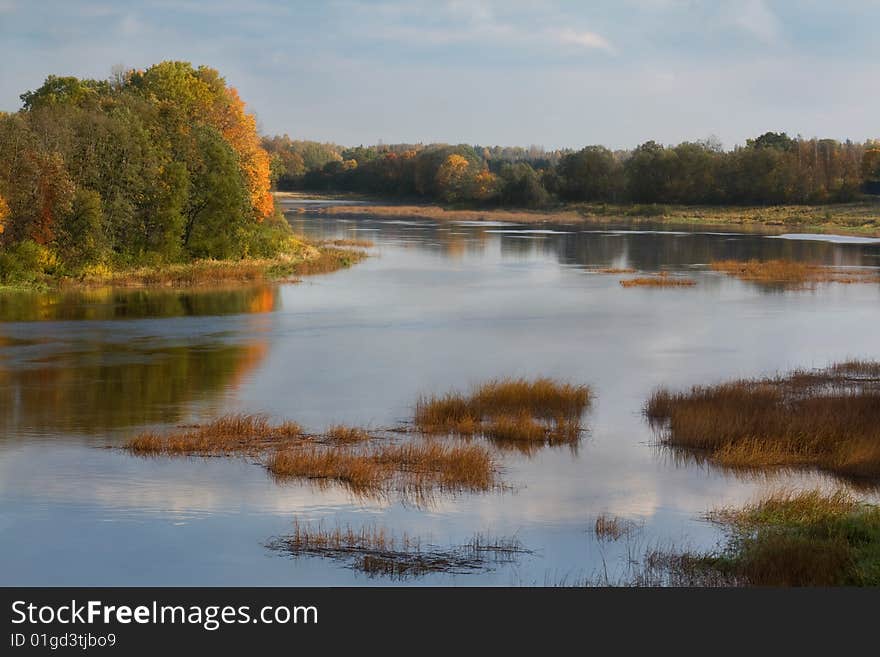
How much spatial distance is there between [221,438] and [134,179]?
2815 centimetres

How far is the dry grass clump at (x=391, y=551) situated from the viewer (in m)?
12.6

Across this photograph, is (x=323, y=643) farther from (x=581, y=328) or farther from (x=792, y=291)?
(x=792, y=291)

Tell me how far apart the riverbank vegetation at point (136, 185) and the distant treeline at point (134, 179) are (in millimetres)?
50

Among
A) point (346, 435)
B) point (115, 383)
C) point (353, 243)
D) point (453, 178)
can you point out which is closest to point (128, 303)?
point (115, 383)

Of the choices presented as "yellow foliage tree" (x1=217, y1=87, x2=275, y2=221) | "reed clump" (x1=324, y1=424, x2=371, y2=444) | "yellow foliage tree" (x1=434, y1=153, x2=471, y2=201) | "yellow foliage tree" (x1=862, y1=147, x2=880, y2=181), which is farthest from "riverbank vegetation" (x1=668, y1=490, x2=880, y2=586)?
"yellow foliage tree" (x1=434, y1=153, x2=471, y2=201)

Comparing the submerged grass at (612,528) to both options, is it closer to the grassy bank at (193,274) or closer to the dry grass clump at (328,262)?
the grassy bank at (193,274)

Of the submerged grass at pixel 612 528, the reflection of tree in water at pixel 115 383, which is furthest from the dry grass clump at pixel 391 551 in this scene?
the reflection of tree in water at pixel 115 383

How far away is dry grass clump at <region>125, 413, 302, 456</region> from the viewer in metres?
18.1

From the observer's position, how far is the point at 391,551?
13156 mm

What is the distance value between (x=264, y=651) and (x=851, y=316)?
3195 cm

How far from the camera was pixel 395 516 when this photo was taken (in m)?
14.7

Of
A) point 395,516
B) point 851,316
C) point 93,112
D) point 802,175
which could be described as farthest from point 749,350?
point 802,175

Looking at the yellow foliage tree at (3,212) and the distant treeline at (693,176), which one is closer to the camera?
the yellow foliage tree at (3,212)

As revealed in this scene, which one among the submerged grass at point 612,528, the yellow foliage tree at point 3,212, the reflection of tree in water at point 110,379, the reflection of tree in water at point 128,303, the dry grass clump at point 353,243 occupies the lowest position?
the submerged grass at point 612,528
